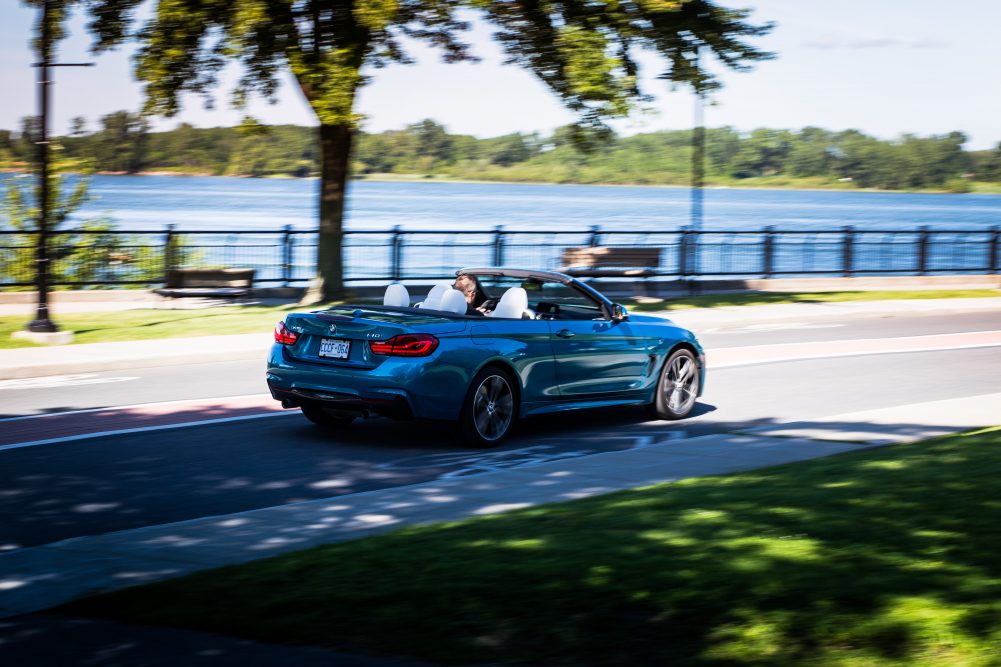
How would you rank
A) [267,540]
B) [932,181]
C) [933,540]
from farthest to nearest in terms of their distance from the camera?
[932,181]
[267,540]
[933,540]

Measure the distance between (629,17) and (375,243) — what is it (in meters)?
7.59

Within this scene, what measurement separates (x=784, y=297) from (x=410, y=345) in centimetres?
1932

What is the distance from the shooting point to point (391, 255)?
2739 cm

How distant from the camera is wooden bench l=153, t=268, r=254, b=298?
23.0m

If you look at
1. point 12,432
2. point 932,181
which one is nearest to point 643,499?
point 12,432

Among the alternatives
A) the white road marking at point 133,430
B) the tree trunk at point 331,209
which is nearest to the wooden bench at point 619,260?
the tree trunk at point 331,209

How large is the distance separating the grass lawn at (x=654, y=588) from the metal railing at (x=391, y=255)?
17.4 meters

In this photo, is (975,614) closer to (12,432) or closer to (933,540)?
(933,540)

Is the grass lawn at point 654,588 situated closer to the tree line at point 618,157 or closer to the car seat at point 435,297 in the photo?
the car seat at point 435,297

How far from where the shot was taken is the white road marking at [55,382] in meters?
14.0

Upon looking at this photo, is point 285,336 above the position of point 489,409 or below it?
above

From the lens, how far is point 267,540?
710 centimetres

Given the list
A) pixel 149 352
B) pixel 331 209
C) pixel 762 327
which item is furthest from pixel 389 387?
pixel 762 327

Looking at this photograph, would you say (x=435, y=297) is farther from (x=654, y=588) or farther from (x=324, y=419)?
(x=654, y=588)
